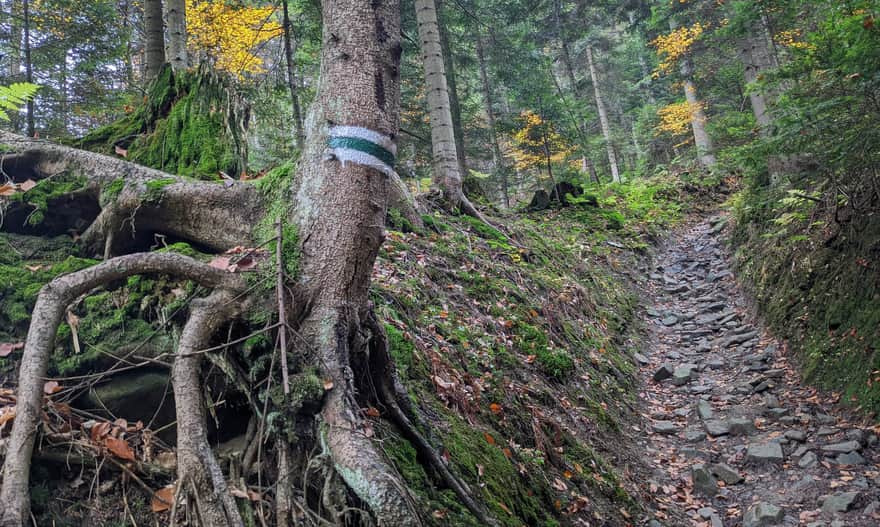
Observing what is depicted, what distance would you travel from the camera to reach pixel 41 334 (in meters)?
2.41

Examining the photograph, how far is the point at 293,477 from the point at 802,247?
8.13 m

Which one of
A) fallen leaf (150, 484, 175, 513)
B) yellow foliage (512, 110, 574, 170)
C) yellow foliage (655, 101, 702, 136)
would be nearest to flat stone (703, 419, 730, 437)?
fallen leaf (150, 484, 175, 513)

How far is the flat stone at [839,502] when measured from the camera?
4.39m

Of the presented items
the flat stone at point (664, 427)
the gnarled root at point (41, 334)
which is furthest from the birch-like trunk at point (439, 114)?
the gnarled root at point (41, 334)

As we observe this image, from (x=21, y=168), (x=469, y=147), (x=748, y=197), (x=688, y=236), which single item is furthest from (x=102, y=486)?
(x=469, y=147)

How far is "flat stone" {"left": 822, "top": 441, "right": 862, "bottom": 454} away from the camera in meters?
4.96

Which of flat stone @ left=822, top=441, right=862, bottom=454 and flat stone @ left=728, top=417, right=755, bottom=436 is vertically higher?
flat stone @ left=728, top=417, right=755, bottom=436

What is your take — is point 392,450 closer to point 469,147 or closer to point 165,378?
point 165,378

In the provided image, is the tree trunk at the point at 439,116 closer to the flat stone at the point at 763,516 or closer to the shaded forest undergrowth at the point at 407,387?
the shaded forest undergrowth at the point at 407,387

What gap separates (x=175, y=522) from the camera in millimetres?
2248

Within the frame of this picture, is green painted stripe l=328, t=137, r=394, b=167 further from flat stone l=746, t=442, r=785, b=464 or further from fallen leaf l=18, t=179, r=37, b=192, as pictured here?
flat stone l=746, t=442, r=785, b=464

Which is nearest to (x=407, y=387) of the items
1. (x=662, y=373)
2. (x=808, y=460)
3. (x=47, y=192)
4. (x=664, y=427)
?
(x=47, y=192)

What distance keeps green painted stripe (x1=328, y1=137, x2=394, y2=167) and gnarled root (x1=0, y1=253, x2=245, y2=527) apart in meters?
0.96

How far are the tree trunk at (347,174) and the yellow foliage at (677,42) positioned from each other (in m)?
20.0
